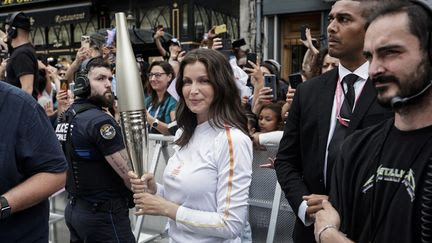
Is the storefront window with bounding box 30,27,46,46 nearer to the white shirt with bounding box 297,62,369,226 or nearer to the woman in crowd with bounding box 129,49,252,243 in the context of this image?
the woman in crowd with bounding box 129,49,252,243

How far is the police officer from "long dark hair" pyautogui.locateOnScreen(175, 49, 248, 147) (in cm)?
75

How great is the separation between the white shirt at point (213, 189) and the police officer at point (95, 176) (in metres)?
0.85

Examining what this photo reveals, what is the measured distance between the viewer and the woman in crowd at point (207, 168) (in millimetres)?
2154

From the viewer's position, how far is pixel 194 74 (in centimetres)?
232

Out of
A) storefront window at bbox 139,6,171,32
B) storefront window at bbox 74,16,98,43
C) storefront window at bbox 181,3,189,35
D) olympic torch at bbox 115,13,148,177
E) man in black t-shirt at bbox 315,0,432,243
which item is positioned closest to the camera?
man in black t-shirt at bbox 315,0,432,243

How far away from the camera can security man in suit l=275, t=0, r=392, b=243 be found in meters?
2.19

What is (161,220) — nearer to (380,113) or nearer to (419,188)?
(380,113)

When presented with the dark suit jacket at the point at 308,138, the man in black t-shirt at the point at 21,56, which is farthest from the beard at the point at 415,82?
the man in black t-shirt at the point at 21,56

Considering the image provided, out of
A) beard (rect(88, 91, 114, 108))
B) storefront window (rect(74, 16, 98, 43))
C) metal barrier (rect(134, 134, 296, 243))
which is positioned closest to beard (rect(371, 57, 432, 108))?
metal barrier (rect(134, 134, 296, 243))

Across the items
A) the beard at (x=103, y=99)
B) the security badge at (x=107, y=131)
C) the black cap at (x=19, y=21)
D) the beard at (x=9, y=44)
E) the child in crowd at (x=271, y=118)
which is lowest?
the child in crowd at (x=271, y=118)

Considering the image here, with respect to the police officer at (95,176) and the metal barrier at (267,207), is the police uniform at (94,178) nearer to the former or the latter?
the police officer at (95,176)

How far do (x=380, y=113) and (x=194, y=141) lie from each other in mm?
903

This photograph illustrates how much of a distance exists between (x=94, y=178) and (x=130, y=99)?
1.21 meters

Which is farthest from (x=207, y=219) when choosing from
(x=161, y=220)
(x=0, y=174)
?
(x=161, y=220)
